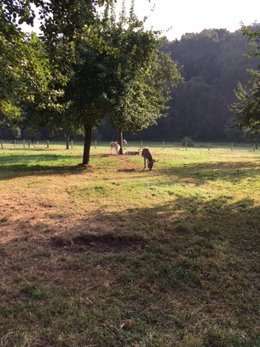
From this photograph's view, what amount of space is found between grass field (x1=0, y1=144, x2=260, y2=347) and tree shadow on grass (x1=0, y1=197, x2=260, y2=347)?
0.06 ft

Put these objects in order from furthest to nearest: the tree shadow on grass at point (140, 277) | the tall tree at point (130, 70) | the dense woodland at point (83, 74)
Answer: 1. the tall tree at point (130, 70)
2. the dense woodland at point (83, 74)
3. the tree shadow on grass at point (140, 277)

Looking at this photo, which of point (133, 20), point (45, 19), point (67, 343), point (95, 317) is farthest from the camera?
point (133, 20)

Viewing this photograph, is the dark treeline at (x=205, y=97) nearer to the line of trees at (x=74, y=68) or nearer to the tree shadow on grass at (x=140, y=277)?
the line of trees at (x=74, y=68)

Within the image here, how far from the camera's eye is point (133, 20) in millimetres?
24797

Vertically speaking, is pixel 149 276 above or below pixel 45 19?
below

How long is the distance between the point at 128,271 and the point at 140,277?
10.6 inches

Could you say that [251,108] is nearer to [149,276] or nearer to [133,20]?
[133,20]

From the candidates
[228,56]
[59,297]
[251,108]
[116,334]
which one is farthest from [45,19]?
[228,56]

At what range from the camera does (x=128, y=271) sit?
20.8ft

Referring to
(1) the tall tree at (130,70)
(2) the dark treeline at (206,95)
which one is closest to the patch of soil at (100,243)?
(1) the tall tree at (130,70)

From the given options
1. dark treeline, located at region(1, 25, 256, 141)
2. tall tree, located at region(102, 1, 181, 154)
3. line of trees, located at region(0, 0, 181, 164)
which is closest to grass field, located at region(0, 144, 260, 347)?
line of trees, located at region(0, 0, 181, 164)

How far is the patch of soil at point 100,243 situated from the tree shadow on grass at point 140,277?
0.02 meters

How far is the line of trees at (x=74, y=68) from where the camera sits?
8352 mm

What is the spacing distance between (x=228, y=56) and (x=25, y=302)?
312 feet
